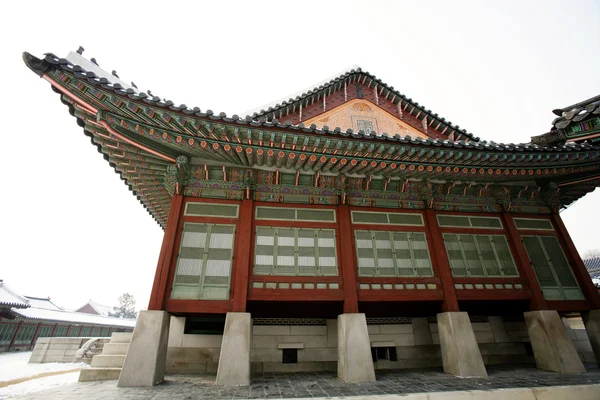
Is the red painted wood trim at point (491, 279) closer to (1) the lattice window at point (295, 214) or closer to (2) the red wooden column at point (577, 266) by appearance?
(2) the red wooden column at point (577, 266)

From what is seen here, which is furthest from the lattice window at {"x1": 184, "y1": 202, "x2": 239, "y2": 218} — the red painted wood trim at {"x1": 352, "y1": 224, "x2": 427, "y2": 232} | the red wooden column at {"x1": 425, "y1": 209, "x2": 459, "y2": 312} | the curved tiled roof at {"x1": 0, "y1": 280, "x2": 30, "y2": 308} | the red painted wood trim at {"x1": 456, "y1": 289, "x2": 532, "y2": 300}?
the curved tiled roof at {"x1": 0, "y1": 280, "x2": 30, "y2": 308}

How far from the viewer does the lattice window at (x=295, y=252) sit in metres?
7.27

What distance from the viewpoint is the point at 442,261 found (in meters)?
7.95

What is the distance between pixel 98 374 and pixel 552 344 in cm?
1164

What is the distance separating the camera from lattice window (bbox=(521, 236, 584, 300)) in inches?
324

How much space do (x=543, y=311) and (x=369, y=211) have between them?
550 centimetres

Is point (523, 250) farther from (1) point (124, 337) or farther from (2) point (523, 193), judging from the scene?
(1) point (124, 337)

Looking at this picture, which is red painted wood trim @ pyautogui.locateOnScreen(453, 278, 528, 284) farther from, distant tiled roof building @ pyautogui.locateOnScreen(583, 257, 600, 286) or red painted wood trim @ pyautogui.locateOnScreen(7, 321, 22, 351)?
red painted wood trim @ pyautogui.locateOnScreen(7, 321, 22, 351)

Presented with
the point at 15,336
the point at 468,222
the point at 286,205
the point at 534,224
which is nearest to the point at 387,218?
the point at 468,222

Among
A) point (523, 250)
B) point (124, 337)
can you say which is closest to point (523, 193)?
point (523, 250)

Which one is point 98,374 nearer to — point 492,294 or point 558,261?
point 492,294

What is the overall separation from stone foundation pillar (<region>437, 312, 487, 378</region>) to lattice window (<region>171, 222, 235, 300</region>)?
5.78 metres

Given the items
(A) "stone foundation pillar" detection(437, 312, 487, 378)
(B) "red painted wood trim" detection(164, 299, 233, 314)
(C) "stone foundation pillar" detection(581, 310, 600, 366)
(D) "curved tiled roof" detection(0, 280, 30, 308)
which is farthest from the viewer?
(D) "curved tiled roof" detection(0, 280, 30, 308)

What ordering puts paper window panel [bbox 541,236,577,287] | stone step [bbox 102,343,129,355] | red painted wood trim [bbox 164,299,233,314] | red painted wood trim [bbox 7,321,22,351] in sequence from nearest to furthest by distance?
red painted wood trim [bbox 164,299,233,314] → stone step [bbox 102,343,129,355] → paper window panel [bbox 541,236,577,287] → red painted wood trim [bbox 7,321,22,351]
